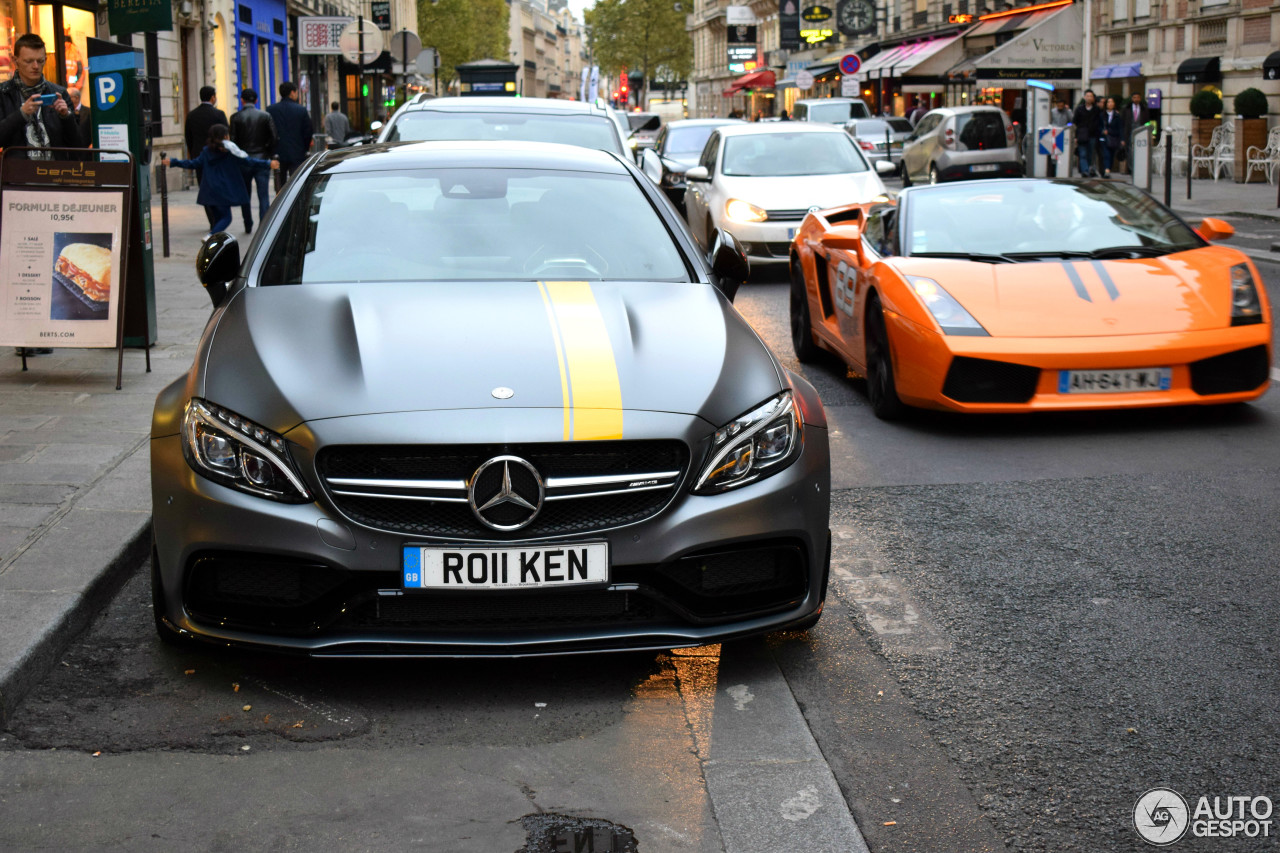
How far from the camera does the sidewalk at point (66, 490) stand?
425 cm

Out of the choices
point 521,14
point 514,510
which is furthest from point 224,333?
point 521,14

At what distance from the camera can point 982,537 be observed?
217 inches

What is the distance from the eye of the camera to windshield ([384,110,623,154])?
1099 centimetres

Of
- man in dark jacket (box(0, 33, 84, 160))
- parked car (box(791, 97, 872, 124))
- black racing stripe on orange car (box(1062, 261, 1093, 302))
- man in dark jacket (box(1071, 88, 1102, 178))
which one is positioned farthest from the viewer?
parked car (box(791, 97, 872, 124))

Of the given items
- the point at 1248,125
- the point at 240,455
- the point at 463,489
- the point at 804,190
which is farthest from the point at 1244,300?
the point at 1248,125

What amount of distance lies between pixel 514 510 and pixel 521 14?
18091cm

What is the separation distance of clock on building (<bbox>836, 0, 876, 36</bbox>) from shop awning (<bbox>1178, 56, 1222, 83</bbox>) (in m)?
30.5

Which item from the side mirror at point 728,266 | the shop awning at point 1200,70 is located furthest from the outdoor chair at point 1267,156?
the side mirror at point 728,266

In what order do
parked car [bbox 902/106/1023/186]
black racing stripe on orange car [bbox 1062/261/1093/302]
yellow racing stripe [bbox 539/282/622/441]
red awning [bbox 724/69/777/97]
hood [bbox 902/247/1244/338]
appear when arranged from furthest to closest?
red awning [bbox 724/69/777/97] → parked car [bbox 902/106/1023/186] → black racing stripe on orange car [bbox 1062/261/1093/302] → hood [bbox 902/247/1244/338] → yellow racing stripe [bbox 539/282/622/441]

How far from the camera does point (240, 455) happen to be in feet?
12.6

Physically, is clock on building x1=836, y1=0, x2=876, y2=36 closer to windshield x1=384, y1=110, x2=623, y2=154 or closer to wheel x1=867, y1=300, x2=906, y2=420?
windshield x1=384, y1=110, x2=623, y2=154

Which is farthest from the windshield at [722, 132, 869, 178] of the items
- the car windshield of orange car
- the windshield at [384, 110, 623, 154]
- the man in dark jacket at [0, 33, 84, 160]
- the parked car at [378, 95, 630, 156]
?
the man in dark jacket at [0, 33, 84, 160]

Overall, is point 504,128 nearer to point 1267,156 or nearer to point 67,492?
point 67,492

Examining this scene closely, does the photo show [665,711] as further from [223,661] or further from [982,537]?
[982,537]
